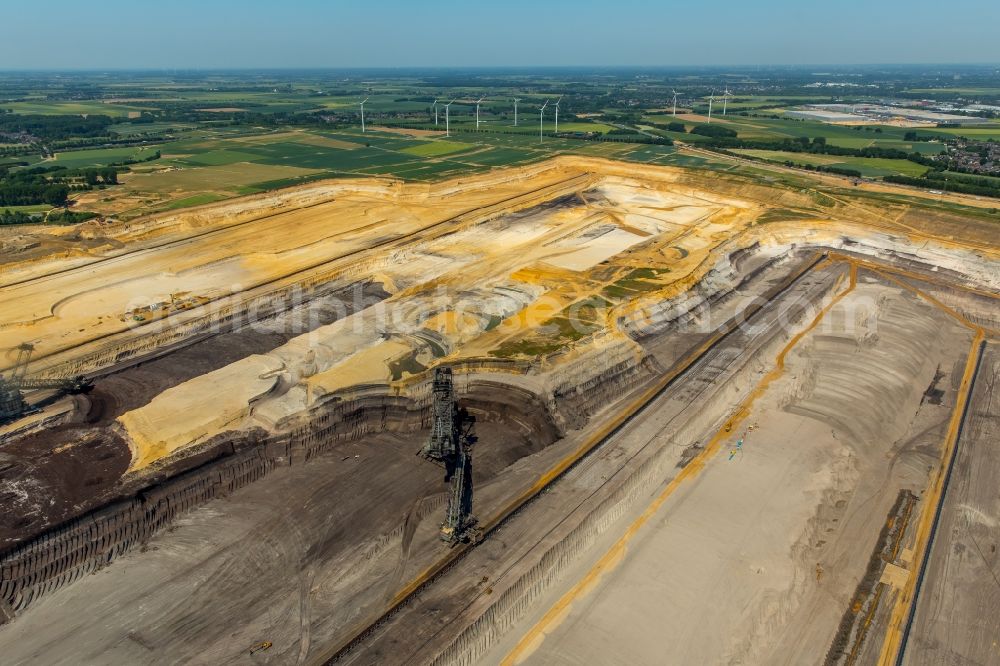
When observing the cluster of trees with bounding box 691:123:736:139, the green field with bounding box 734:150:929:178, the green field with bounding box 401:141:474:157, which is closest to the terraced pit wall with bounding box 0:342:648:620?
the green field with bounding box 734:150:929:178

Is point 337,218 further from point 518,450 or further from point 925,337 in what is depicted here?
point 925,337

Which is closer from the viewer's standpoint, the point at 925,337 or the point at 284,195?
the point at 925,337

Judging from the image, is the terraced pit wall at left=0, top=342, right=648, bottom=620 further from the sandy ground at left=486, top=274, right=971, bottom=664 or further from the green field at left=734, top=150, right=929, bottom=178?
the green field at left=734, top=150, right=929, bottom=178

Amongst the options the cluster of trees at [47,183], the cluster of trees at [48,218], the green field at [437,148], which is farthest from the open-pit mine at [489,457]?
the green field at [437,148]

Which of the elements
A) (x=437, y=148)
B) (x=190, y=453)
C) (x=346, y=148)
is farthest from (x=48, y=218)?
(x=437, y=148)

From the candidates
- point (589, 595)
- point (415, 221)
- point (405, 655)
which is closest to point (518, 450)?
point (589, 595)
